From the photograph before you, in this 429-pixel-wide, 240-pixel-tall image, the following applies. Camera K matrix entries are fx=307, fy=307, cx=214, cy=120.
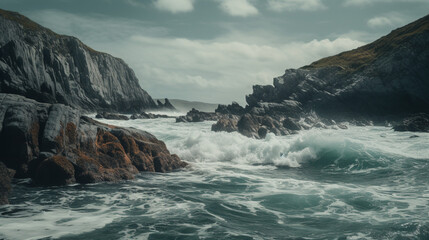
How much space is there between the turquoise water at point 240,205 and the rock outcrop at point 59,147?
89 cm

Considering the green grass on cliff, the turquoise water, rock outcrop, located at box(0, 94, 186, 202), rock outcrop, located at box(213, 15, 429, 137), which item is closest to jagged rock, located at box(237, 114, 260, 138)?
the turquoise water

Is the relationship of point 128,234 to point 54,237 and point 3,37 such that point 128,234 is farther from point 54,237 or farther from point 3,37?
point 3,37

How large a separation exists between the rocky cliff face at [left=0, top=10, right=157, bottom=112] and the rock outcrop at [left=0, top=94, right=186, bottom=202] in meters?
54.6

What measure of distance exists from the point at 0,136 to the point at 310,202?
50.5 ft

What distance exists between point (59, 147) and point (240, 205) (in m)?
9.78

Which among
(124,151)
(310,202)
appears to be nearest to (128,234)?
(310,202)

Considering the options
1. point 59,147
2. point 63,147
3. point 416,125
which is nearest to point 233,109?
point 416,125

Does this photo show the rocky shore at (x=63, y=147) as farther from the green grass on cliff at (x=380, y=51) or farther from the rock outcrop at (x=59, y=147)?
the green grass on cliff at (x=380, y=51)

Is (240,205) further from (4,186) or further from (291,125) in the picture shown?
(291,125)

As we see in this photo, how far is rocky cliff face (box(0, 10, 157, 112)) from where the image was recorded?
76.6 m

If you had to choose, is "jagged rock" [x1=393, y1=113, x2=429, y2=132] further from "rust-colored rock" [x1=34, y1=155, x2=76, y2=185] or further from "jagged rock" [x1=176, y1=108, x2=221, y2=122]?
"rust-colored rock" [x1=34, y1=155, x2=76, y2=185]

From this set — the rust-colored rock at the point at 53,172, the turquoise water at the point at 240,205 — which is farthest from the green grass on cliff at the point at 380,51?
the rust-colored rock at the point at 53,172

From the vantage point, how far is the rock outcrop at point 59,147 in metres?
15.0

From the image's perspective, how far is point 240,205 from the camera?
44.2ft
